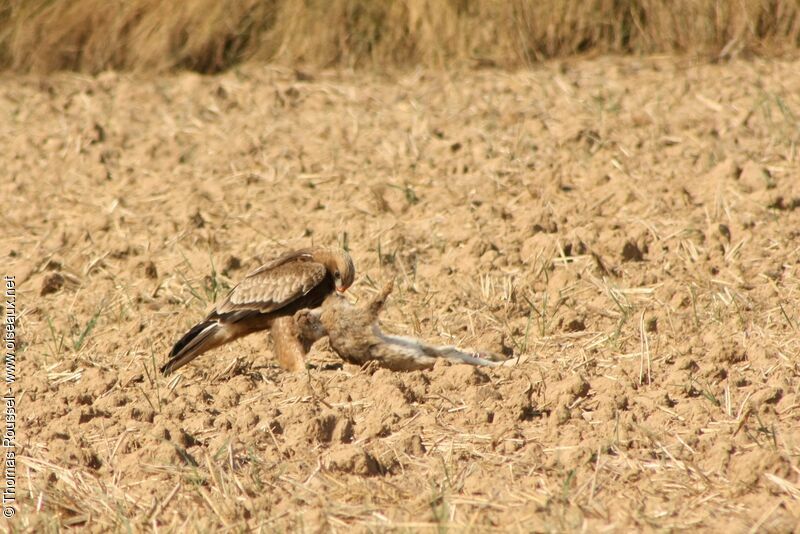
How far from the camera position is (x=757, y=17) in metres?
10.1

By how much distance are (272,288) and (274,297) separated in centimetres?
5

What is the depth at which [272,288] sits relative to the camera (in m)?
5.54

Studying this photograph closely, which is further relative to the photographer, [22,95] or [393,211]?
[22,95]

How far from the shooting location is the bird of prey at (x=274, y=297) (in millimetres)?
5348

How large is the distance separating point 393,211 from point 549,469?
3036mm

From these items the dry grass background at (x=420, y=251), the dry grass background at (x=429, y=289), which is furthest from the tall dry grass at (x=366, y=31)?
the dry grass background at (x=429, y=289)

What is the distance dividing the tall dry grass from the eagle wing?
4.86 m

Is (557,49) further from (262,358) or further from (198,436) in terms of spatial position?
(198,436)

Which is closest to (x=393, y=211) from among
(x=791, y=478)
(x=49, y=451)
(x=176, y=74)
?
(x=49, y=451)

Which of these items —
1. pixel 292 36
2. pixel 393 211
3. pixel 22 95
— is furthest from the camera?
pixel 292 36

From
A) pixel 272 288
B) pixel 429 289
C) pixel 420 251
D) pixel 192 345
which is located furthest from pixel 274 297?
pixel 420 251

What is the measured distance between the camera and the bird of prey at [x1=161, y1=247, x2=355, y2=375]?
211 inches

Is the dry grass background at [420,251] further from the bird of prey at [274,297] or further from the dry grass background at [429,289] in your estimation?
the bird of prey at [274,297]

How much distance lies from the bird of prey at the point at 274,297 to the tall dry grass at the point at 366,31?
478cm
